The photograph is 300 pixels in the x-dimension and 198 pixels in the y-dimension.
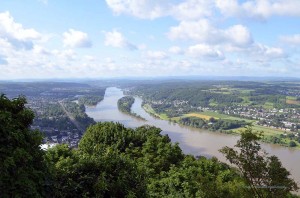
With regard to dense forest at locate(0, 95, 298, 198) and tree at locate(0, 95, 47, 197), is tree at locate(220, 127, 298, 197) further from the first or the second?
tree at locate(0, 95, 47, 197)

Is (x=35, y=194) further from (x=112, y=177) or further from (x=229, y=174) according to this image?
(x=229, y=174)

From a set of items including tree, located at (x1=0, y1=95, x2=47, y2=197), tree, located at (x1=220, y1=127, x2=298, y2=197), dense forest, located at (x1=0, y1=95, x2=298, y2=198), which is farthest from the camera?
Answer: tree, located at (x1=220, y1=127, x2=298, y2=197)

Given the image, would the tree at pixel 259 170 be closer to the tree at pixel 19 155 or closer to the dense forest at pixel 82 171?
the dense forest at pixel 82 171

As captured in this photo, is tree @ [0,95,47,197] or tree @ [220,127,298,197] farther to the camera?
tree @ [220,127,298,197]

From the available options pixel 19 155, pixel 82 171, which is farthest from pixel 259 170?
pixel 19 155

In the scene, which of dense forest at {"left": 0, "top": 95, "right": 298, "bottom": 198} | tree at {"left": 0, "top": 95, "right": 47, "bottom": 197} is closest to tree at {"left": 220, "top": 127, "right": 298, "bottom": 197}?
dense forest at {"left": 0, "top": 95, "right": 298, "bottom": 198}

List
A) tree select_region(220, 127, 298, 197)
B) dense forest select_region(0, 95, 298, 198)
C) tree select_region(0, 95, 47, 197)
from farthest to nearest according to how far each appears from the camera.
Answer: tree select_region(220, 127, 298, 197), dense forest select_region(0, 95, 298, 198), tree select_region(0, 95, 47, 197)

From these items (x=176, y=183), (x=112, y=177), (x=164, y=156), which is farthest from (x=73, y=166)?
(x=164, y=156)

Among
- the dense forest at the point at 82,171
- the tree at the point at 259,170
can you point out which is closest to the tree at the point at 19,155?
the dense forest at the point at 82,171
